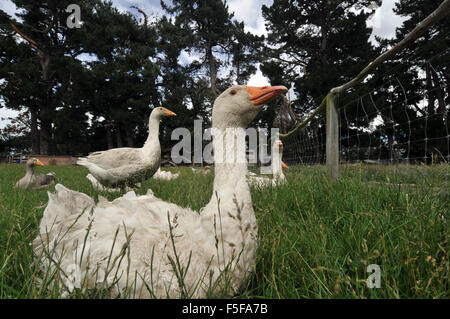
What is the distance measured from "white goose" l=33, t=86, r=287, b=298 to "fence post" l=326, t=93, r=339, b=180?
263cm

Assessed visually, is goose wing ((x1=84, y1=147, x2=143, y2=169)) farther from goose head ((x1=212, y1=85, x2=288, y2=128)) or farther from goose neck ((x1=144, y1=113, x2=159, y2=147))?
goose head ((x1=212, y1=85, x2=288, y2=128))

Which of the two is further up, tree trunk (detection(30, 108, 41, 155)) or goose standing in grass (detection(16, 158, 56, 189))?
tree trunk (detection(30, 108, 41, 155))

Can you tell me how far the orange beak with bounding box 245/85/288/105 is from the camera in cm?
175

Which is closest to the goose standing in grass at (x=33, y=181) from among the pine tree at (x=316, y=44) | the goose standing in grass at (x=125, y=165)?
the goose standing in grass at (x=125, y=165)

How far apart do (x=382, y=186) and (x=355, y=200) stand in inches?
20.3

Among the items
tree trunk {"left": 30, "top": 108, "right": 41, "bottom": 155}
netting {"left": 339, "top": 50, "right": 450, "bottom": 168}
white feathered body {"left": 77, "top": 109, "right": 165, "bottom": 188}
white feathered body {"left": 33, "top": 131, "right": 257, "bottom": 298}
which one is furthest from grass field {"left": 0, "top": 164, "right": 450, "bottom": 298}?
tree trunk {"left": 30, "top": 108, "right": 41, "bottom": 155}

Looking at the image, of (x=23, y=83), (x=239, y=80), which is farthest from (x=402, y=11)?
(x=23, y=83)

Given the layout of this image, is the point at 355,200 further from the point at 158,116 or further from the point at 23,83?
the point at 23,83

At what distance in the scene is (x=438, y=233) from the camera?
152 centimetres

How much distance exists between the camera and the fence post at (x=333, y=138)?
3.99 metres

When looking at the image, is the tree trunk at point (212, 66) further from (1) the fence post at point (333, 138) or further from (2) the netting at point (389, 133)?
(1) the fence post at point (333, 138)

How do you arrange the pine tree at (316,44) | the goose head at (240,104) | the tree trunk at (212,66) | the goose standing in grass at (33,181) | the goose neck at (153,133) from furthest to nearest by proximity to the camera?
the tree trunk at (212,66) < the pine tree at (316,44) < the goose standing in grass at (33,181) < the goose neck at (153,133) < the goose head at (240,104)

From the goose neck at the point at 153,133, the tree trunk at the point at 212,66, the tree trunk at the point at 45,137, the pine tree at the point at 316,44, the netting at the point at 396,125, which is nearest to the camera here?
the netting at the point at 396,125

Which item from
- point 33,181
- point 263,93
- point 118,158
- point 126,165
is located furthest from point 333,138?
point 33,181
